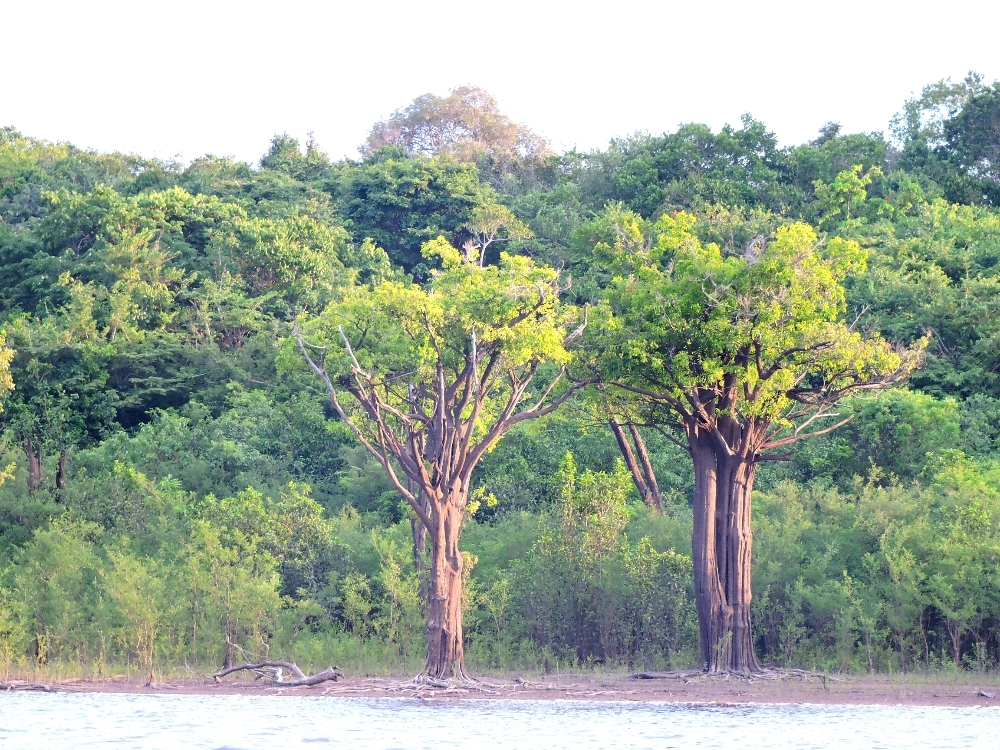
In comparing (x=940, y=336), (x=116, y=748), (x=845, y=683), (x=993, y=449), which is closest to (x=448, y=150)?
(x=940, y=336)

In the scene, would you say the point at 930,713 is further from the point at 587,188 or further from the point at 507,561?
the point at 587,188

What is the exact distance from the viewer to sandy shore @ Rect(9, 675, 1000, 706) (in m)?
19.8

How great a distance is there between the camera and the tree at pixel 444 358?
68.2 feet

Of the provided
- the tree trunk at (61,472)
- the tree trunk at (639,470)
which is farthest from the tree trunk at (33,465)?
the tree trunk at (639,470)

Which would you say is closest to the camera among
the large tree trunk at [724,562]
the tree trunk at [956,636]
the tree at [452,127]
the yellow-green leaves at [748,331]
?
the yellow-green leaves at [748,331]

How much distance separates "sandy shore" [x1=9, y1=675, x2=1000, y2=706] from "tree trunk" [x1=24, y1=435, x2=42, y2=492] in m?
10.1

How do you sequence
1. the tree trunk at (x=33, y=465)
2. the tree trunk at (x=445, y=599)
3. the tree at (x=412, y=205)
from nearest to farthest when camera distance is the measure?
the tree trunk at (x=445, y=599)
the tree trunk at (x=33, y=465)
the tree at (x=412, y=205)

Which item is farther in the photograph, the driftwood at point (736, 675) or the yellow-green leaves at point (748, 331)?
the driftwood at point (736, 675)

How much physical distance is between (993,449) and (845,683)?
9.02 meters

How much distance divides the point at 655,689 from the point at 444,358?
6390 millimetres

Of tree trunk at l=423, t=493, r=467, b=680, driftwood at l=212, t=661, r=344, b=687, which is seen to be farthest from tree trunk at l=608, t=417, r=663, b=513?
driftwood at l=212, t=661, r=344, b=687

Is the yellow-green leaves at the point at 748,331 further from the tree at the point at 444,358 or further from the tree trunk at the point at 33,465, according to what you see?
the tree trunk at the point at 33,465

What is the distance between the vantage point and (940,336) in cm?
3172

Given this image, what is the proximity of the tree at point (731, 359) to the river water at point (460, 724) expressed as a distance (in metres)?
3.15
